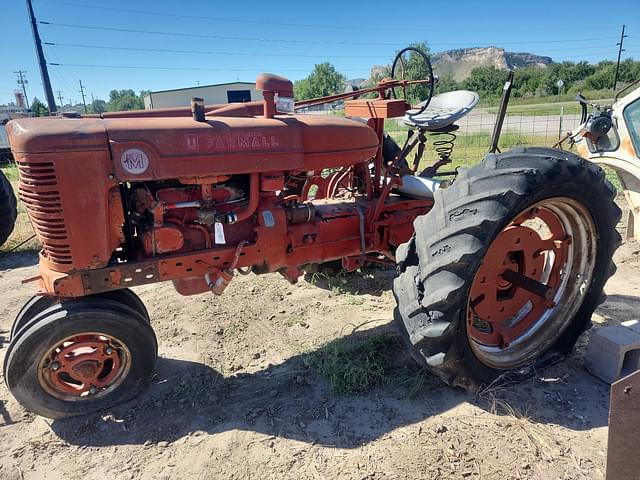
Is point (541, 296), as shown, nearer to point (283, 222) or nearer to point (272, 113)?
point (283, 222)

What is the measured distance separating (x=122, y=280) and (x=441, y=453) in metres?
1.91

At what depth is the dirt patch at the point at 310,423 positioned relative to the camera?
2297mm

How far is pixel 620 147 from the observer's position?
369 cm

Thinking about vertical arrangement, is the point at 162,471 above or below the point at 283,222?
below

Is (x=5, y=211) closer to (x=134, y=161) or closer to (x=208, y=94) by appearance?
(x=134, y=161)

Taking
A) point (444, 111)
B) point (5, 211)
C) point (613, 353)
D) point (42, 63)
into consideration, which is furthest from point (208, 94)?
point (613, 353)

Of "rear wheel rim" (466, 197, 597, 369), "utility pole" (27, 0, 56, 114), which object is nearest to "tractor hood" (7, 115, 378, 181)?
"rear wheel rim" (466, 197, 597, 369)

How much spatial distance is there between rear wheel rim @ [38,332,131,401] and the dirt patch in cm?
16

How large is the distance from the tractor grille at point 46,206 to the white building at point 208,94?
3793 centimetres

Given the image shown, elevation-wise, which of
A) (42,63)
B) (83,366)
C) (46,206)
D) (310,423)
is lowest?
(310,423)

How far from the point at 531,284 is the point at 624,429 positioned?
3.52 ft

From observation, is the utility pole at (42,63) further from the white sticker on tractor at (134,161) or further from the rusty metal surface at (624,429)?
the rusty metal surface at (624,429)

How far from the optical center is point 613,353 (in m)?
2.75

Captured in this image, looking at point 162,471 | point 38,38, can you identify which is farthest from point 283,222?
point 38,38
